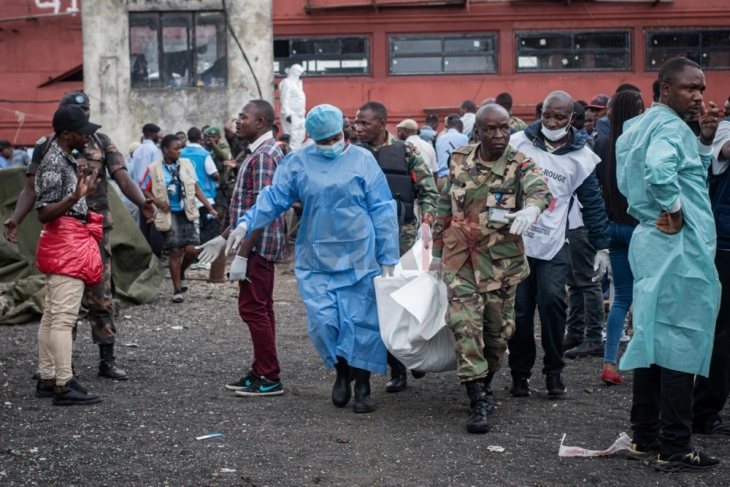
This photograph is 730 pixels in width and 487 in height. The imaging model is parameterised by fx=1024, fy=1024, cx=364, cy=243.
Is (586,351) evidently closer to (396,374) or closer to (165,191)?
(396,374)

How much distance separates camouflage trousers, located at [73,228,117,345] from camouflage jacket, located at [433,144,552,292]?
8.73ft

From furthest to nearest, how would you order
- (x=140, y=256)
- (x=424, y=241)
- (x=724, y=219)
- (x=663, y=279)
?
(x=140, y=256) → (x=424, y=241) → (x=724, y=219) → (x=663, y=279)

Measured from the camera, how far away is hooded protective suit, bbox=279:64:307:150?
55.4 feet

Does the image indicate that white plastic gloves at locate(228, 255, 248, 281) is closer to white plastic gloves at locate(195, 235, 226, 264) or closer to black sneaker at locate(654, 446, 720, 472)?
white plastic gloves at locate(195, 235, 226, 264)

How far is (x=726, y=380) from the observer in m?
5.52

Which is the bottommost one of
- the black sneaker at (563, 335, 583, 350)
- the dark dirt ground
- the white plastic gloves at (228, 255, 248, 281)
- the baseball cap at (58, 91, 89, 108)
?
the dark dirt ground

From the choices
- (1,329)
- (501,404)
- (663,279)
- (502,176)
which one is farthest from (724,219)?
(1,329)

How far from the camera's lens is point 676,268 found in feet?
15.9

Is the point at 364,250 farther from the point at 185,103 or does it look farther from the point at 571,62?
the point at 571,62

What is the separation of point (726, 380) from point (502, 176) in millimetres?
1669

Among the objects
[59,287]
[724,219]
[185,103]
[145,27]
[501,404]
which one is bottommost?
[501,404]

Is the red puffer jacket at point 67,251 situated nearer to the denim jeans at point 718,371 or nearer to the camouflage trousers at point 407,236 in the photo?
the camouflage trousers at point 407,236

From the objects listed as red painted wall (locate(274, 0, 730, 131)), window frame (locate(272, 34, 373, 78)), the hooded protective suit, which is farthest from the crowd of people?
window frame (locate(272, 34, 373, 78))

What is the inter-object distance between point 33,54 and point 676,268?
72.8 ft
